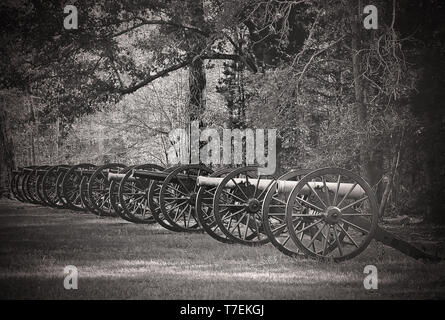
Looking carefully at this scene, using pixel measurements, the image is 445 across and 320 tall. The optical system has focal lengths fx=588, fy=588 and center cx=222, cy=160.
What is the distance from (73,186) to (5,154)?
30.0ft

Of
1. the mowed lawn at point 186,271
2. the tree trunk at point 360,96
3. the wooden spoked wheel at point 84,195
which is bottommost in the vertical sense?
the mowed lawn at point 186,271

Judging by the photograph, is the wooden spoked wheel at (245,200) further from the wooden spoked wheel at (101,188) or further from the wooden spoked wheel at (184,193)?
the wooden spoked wheel at (101,188)

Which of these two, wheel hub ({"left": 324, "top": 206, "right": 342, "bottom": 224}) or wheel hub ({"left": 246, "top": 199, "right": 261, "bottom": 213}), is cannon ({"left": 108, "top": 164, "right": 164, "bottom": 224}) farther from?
wheel hub ({"left": 324, "top": 206, "right": 342, "bottom": 224})

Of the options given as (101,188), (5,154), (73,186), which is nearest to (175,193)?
(101,188)

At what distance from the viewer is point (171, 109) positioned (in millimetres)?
25078

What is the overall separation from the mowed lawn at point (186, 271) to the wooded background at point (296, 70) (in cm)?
358

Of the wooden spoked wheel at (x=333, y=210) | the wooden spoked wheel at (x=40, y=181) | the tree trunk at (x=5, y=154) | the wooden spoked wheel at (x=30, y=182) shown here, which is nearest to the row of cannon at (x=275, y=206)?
the wooden spoked wheel at (x=333, y=210)

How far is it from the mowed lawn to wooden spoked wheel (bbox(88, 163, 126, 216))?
3.27 meters

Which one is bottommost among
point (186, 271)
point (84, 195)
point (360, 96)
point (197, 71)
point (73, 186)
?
point (186, 271)

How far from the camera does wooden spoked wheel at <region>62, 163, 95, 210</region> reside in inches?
581

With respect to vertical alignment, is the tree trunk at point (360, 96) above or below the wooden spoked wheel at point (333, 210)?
above

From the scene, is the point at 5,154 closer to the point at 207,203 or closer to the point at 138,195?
the point at 138,195

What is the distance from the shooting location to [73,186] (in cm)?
1574

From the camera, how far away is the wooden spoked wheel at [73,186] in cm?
1475
